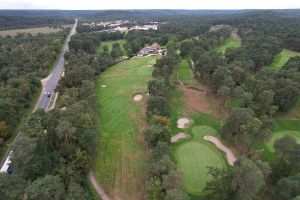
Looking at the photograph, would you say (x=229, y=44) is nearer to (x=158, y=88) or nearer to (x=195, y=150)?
(x=158, y=88)

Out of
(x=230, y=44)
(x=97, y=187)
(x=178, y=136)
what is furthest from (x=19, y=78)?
(x=230, y=44)

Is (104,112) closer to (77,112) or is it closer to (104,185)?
(77,112)

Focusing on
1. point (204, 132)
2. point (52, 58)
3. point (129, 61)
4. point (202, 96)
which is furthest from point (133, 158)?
point (52, 58)

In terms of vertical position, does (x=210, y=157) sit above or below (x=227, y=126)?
below

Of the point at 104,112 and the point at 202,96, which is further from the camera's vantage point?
the point at 202,96

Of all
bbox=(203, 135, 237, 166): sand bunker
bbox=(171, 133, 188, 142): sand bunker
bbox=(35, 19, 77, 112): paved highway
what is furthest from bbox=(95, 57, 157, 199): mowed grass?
bbox=(35, 19, 77, 112): paved highway

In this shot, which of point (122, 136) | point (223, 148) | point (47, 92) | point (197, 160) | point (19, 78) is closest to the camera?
point (197, 160)

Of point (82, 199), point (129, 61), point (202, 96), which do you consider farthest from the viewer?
point (129, 61)

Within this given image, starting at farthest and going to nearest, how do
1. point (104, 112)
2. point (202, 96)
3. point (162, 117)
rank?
point (202, 96)
point (104, 112)
point (162, 117)
